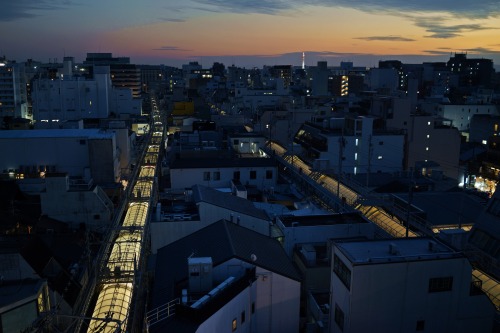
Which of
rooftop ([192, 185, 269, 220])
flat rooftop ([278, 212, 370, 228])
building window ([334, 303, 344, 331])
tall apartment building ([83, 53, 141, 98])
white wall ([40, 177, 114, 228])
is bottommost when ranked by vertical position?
white wall ([40, 177, 114, 228])

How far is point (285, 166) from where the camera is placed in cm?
2578

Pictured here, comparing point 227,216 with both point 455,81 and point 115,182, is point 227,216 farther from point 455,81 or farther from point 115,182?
point 455,81

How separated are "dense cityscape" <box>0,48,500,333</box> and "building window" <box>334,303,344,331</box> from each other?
0.15 ft

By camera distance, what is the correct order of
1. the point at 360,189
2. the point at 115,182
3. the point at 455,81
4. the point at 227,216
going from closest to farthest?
1. the point at 227,216
2. the point at 360,189
3. the point at 115,182
4. the point at 455,81

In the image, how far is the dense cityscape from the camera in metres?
9.06

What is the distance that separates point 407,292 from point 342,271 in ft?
4.12

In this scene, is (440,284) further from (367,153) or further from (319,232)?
(367,153)

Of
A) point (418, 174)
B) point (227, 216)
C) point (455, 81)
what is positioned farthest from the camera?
point (455, 81)

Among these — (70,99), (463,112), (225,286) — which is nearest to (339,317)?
(225,286)

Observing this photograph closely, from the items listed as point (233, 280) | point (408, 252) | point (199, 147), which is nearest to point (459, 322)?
point (408, 252)

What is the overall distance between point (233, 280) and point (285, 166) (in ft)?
55.4

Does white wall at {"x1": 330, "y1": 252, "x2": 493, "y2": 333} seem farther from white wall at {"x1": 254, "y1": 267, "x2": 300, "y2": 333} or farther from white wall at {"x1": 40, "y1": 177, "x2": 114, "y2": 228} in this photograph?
white wall at {"x1": 40, "y1": 177, "x2": 114, "y2": 228}

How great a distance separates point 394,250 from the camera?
923 centimetres

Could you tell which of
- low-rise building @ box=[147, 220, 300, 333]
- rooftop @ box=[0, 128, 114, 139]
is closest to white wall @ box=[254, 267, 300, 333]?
low-rise building @ box=[147, 220, 300, 333]
